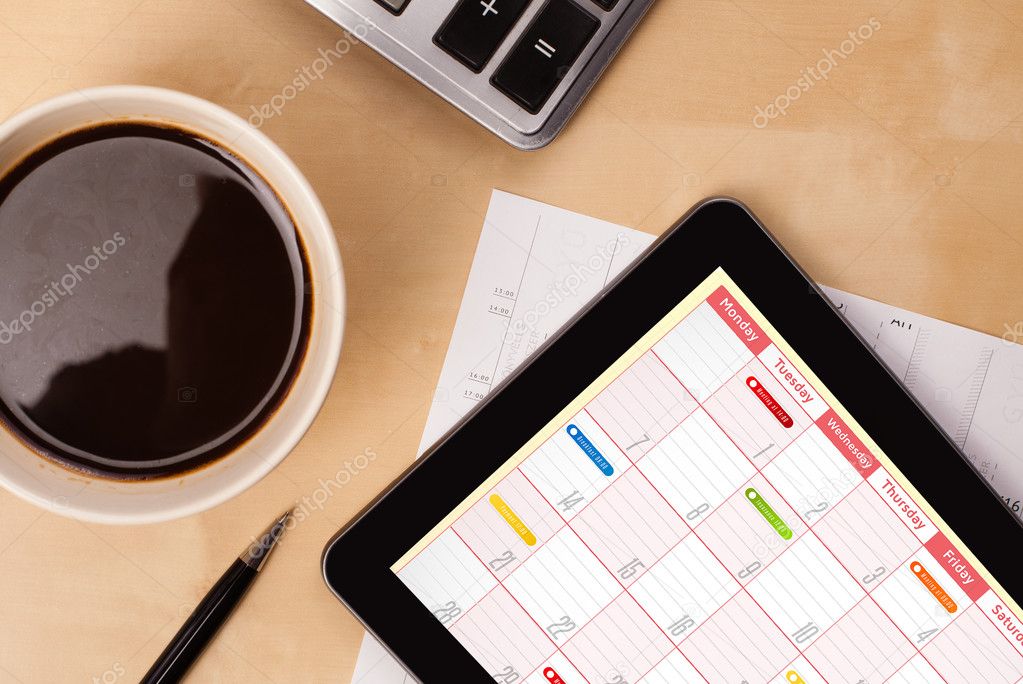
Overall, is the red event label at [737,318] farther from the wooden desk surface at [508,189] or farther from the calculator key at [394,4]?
the calculator key at [394,4]

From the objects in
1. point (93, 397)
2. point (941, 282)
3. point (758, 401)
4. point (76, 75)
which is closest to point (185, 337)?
point (93, 397)

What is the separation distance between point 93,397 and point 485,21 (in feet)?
1.00

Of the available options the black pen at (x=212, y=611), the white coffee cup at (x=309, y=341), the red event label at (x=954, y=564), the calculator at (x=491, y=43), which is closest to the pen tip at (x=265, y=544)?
the black pen at (x=212, y=611)

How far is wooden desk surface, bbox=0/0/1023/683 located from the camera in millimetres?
496

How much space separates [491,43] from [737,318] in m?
0.21

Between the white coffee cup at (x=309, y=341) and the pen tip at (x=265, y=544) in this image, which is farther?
the pen tip at (x=265, y=544)

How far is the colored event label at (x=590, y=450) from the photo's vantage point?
17.3 inches

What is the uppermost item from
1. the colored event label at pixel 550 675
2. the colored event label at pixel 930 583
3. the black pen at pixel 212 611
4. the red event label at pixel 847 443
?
the red event label at pixel 847 443

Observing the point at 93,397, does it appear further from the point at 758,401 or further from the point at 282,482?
the point at 758,401

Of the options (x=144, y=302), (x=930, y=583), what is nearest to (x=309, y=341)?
(x=144, y=302)

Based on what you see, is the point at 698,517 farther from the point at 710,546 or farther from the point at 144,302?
the point at 144,302

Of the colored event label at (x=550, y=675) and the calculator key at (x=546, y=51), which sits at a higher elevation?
the calculator key at (x=546, y=51)

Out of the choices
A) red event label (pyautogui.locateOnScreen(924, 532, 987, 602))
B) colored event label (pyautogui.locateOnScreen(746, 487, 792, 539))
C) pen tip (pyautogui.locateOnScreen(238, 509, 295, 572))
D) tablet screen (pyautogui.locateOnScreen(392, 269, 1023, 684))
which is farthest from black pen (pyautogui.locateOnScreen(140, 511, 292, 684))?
red event label (pyautogui.locateOnScreen(924, 532, 987, 602))

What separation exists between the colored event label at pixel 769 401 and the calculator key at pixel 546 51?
0.67 ft
